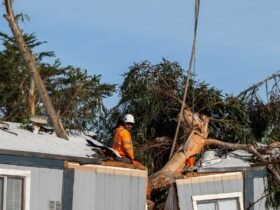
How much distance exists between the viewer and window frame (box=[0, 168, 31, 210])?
1316cm

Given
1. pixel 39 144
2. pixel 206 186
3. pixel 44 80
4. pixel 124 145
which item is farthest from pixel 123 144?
pixel 44 80

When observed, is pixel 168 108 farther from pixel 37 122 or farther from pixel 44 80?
pixel 44 80

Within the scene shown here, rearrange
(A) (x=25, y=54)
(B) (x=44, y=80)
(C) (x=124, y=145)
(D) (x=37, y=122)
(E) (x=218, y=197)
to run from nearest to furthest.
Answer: (C) (x=124, y=145)
(D) (x=37, y=122)
(E) (x=218, y=197)
(A) (x=25, y=54)
(B) (x=44, y=80)

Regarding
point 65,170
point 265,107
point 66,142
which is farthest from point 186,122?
point 65,170

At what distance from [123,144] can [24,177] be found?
268cm

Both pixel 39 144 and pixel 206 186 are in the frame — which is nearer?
pixel 39 144

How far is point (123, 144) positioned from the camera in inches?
612

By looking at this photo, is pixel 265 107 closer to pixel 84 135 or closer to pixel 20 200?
pixel 84 135

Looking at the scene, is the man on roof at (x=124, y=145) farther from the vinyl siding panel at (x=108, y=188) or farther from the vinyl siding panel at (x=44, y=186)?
the vinyl siding panel at (x=44, y=186)

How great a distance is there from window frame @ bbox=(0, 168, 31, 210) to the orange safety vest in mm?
2568

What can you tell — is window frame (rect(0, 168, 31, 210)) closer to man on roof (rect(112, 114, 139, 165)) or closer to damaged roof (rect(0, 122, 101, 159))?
damaged roof (rect(0, 122, 101, 159))

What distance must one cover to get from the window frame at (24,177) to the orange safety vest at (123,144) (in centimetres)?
257

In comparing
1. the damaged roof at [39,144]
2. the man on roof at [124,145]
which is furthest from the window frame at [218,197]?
the damaged roof at [39,144]

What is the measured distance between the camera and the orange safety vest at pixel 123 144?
15.5 m
